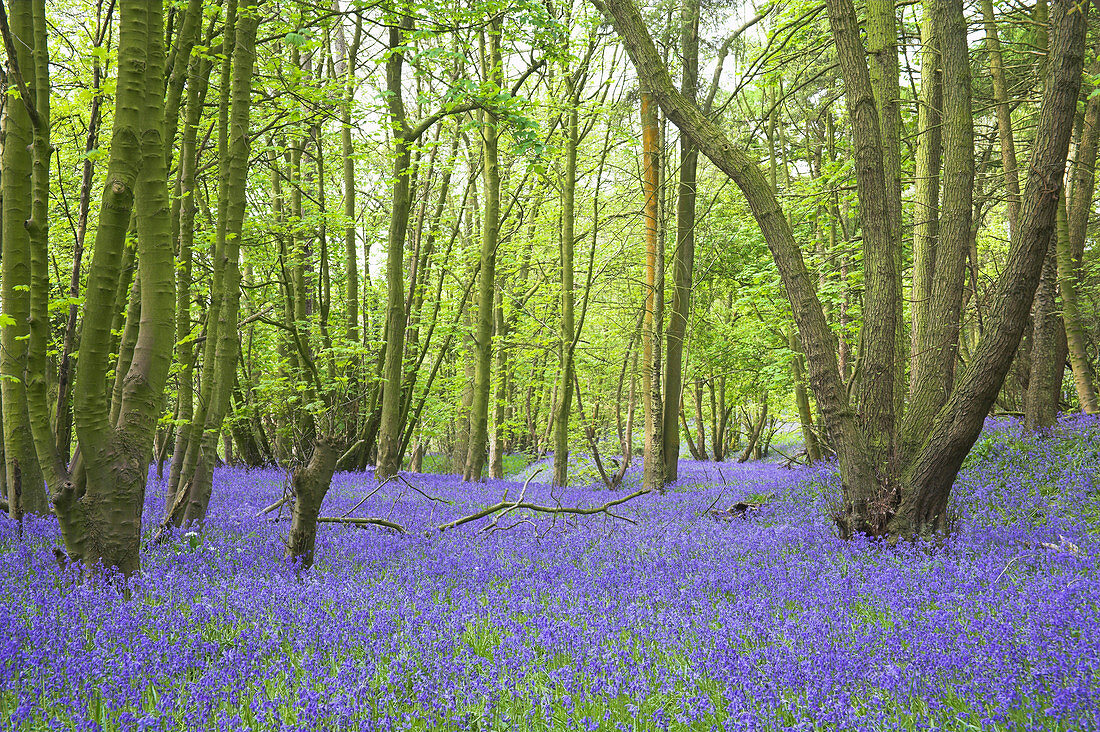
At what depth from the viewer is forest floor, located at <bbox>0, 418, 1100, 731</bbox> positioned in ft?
9.13

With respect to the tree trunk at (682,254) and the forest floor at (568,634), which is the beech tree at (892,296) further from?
the tree trunk at (682,254)

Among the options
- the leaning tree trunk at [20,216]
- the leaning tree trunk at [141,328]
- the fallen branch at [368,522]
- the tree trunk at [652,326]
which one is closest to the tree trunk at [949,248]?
the tree trunk at [652,326]

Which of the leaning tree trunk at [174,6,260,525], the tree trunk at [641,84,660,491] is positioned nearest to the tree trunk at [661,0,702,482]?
the tree trunk at [641,84,660,491]

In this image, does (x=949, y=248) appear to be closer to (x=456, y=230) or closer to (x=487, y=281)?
(x=487, y=281)

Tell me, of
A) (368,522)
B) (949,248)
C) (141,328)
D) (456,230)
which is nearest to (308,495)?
(141,328)

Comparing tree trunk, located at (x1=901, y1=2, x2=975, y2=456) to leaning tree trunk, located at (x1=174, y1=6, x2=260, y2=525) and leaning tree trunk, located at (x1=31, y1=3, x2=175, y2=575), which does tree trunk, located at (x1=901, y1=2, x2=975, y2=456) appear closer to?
leaning tree trunk, located at (x1=31, y1=3, x2=175, y2=575)

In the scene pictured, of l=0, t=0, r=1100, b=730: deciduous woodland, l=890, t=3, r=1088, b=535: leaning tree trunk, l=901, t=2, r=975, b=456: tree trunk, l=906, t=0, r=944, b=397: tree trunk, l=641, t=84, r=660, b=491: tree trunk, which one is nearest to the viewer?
l=0, t=0, r=1100, b=730: deciduous woodland

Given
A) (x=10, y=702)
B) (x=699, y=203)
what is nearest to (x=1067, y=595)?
(x=10, y=702)

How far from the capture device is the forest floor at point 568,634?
9.13ft

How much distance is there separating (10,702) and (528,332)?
21.5m

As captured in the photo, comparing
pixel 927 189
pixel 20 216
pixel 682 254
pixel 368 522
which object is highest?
pixel 682 254

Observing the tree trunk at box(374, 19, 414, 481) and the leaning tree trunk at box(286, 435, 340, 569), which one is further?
the tree trunk at box(374, 19, 414, 481)

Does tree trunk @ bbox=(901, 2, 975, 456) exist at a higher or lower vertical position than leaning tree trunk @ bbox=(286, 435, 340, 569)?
higher

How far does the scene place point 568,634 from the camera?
369cm
